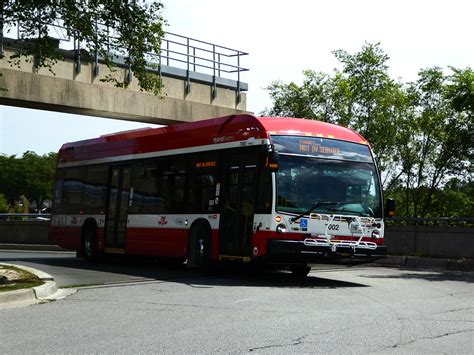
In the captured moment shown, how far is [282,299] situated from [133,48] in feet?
21.2

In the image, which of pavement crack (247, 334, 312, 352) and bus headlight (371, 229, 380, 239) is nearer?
pavement crack (247, 334, 312, 352)

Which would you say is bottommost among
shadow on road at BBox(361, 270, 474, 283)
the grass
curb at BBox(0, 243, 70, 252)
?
the grass

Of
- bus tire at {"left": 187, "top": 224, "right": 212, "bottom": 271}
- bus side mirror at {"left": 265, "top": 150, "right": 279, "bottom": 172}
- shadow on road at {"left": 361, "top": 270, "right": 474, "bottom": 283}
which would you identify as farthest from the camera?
bus tire at {"left": 187, "top": 224, "right": 212, "bottom": 271}

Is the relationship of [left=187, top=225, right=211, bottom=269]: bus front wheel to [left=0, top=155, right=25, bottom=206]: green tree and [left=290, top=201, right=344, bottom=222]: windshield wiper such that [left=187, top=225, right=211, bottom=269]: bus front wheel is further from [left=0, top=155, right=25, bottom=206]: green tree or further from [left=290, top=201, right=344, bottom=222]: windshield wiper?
[left=0, top=155, right=25, bottom=206]: green tree

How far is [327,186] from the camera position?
1484 centimetres

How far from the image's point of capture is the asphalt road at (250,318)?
7.59 m

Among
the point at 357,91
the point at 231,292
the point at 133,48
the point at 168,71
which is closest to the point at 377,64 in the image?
the point at 357,91

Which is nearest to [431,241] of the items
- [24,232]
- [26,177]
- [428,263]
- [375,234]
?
[428,263]

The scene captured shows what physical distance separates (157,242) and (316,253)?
5141 millimetres

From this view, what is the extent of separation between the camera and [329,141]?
15375mm

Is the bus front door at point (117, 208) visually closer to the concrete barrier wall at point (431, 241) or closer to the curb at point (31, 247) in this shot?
the concrete barrier wall at point (431, 241)

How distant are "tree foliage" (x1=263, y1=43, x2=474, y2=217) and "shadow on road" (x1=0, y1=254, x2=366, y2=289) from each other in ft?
29.4

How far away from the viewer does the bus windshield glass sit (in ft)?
47.6

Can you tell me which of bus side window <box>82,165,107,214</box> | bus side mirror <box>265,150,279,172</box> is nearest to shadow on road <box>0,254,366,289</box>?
bus side window <box>82,165,107,214</box>
